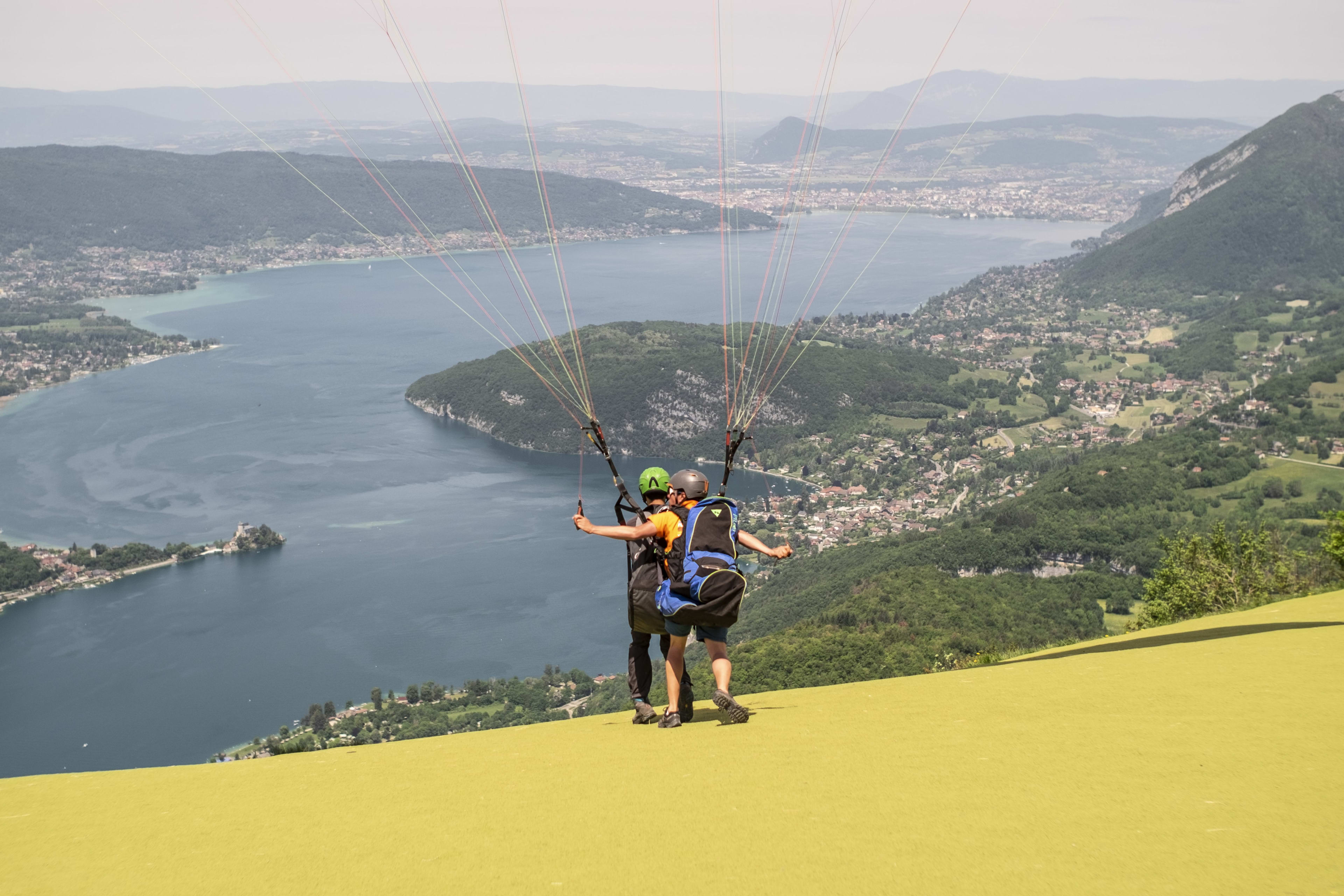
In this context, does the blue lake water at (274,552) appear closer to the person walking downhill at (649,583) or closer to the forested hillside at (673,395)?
the forested hillside at (673,395)

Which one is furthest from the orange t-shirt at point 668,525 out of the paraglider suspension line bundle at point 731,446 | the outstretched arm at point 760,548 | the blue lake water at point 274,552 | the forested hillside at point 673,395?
the forested hillside at point 673,395

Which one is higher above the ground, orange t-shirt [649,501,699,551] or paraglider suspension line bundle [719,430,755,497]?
paraglider suspension line bundle [719,430,755,497]

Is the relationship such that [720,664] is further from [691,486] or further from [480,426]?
[480,426]

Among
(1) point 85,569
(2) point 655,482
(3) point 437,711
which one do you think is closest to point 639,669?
(2) point 655,482

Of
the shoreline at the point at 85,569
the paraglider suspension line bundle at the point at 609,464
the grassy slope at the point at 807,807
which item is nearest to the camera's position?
the grassy slope at the point at 807,807

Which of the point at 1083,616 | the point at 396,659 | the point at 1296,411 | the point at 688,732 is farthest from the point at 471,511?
the point at 688,732

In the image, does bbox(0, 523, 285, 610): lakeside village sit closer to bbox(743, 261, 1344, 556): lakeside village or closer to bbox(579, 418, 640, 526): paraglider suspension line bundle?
bbox(743, 261, 1344, 556): lakeside village

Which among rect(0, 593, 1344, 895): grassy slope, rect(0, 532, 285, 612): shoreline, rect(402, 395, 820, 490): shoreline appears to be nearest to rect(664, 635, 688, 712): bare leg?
rect(0, 593, 1344, 895): grassy slope
